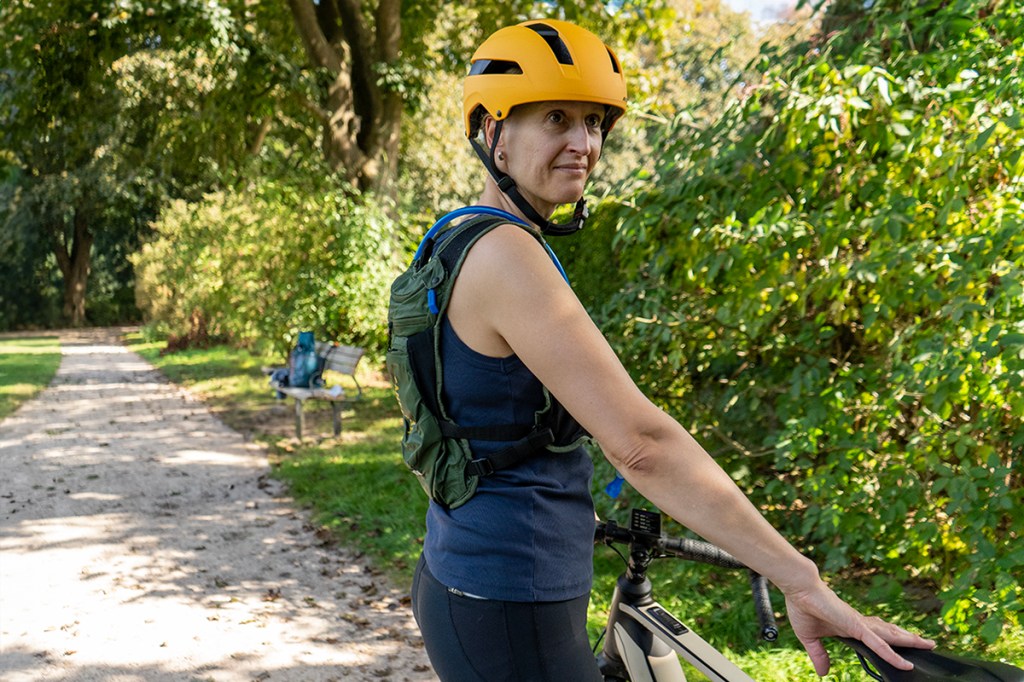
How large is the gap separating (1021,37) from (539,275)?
2802mm

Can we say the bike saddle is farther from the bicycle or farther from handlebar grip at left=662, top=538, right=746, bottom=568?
handlebar grip at left=662, top=538, right=746, bottom=568

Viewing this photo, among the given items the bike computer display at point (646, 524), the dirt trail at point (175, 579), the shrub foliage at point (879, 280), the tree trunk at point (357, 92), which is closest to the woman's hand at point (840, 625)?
the bike computer display at point (646, 524)

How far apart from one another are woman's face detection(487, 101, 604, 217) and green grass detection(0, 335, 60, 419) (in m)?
12.9

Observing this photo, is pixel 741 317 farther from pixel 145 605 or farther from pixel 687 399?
pixel 145 605

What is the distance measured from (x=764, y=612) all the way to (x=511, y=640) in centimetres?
69

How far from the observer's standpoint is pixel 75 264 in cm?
3525

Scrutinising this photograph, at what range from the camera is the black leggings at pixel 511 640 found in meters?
1.70

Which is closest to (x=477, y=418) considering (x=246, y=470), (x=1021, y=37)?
(x=1021, y=37)

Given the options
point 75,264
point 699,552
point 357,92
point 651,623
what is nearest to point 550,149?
point 699,552

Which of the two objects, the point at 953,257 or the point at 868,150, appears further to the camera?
the point at 868,150

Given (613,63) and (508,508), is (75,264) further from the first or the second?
(508,508)

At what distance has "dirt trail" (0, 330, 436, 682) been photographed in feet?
16.3

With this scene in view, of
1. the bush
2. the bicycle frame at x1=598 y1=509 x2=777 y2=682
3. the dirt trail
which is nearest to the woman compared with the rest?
the bicycle frame at x1=598 y1=509 x2=777 y2=682

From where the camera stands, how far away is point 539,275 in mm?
1543
